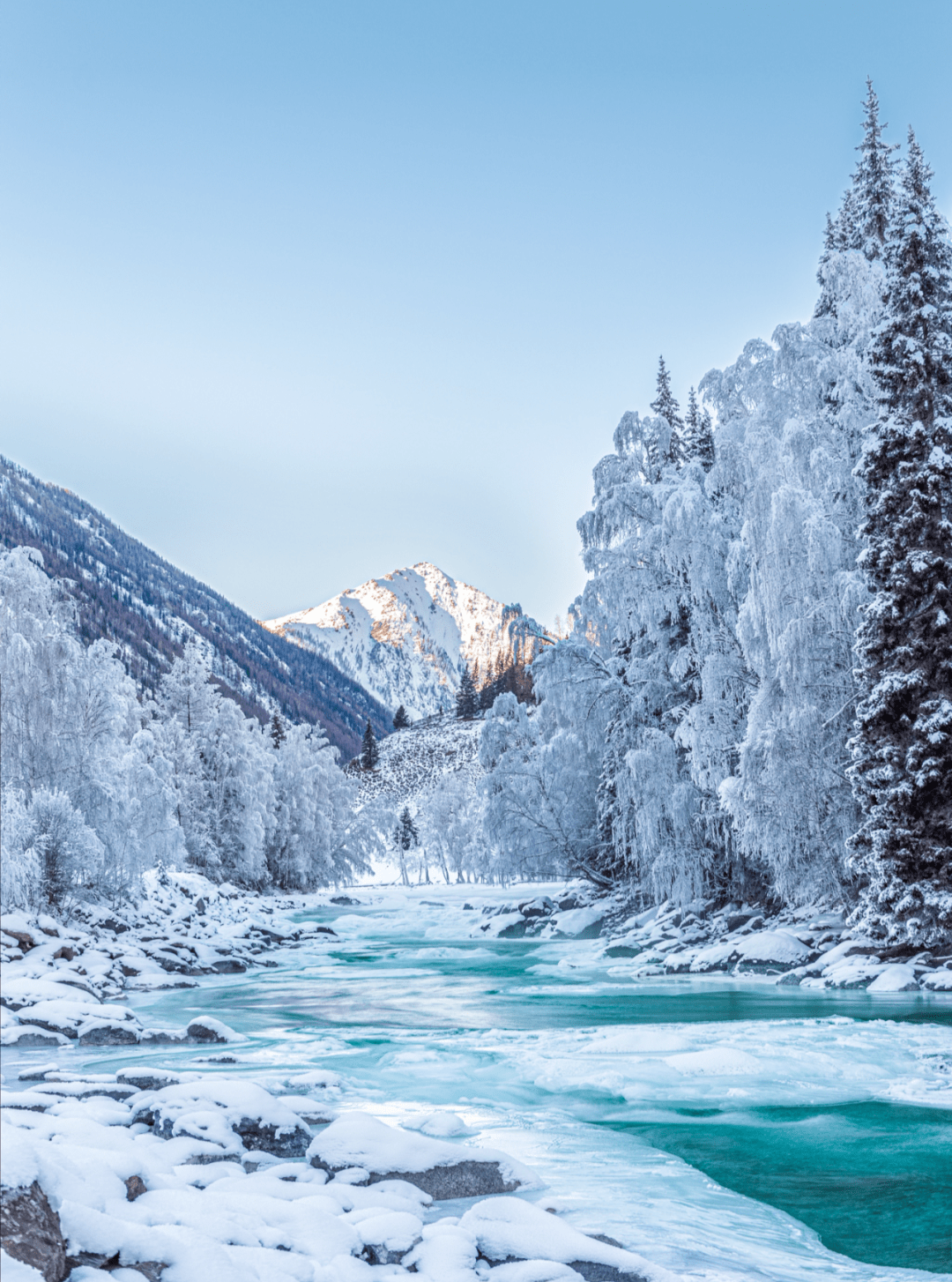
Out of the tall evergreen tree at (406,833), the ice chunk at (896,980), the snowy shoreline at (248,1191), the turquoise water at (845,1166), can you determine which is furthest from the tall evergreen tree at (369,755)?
the turquoise water at (845,1166)

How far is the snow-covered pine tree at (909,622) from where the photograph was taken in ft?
48.3

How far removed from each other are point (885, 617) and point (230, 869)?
35.3 m

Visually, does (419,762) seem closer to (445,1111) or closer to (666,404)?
(666,404)

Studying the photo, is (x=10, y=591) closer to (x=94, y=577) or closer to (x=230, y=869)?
(x=230, y=869)

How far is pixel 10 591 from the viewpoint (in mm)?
22797

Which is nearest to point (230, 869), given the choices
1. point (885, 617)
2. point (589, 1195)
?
point (885, 617)

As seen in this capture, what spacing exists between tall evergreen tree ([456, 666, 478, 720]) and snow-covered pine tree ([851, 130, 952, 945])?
377 ft

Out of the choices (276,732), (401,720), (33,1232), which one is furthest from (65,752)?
(401,720)

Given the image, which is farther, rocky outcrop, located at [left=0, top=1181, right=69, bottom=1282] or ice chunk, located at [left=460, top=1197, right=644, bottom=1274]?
ice chunk, located at [left=460, top=1197, right=644, bottom=1274]

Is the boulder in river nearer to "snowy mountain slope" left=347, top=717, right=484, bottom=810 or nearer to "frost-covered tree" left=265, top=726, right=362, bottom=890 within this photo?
"frost-covered tree" left=265, top=726, right=362, bottom=890

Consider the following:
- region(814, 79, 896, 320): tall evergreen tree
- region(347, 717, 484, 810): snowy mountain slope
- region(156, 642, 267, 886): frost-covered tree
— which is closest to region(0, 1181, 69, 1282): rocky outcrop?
region(814, 79, 896, 320): tall evergreen tree

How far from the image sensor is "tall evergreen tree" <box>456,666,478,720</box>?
5192 inches

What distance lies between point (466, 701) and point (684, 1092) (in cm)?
12296

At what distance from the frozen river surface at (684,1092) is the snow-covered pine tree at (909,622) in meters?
2.05
